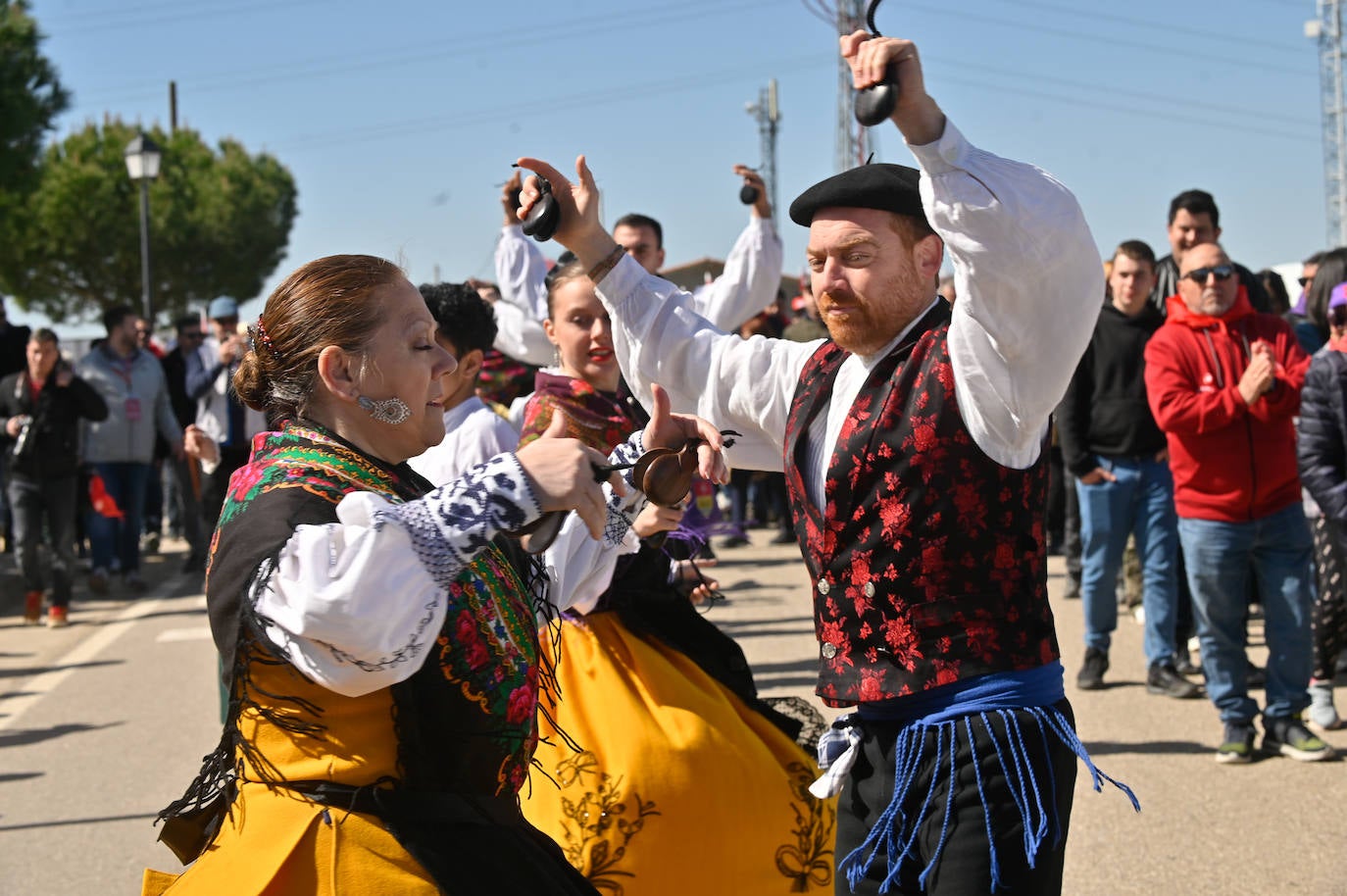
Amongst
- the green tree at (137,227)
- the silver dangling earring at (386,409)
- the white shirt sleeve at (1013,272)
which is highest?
the green tree at (137,227)

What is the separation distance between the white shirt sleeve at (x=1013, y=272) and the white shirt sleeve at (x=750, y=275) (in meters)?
3.97

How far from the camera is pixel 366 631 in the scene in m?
2.18

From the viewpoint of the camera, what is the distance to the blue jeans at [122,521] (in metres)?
12.5

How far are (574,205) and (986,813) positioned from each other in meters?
1.50

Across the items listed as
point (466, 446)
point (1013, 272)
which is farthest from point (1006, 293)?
point (466, 446)

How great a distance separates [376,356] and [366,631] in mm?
586

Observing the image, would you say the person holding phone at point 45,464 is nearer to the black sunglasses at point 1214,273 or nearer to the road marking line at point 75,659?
the road marking line at point 75,659

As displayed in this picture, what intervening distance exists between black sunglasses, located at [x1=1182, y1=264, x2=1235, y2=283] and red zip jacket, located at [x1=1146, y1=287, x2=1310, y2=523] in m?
0.16

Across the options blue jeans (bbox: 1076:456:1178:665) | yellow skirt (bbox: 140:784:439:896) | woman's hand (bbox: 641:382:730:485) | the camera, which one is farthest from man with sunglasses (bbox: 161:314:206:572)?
yellow skirt (bbox: 140:784:439:896)

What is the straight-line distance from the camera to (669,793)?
4.00 metres

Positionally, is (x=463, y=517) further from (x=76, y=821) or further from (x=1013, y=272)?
(x=76, y=821)

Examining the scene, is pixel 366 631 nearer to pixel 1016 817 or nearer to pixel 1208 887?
pixel 1016 817

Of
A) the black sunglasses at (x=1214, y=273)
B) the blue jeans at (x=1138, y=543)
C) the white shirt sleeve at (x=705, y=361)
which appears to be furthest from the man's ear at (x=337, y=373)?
the blue jeans at (x=1138, y=543)

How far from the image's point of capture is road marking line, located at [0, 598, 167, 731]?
8156mm
